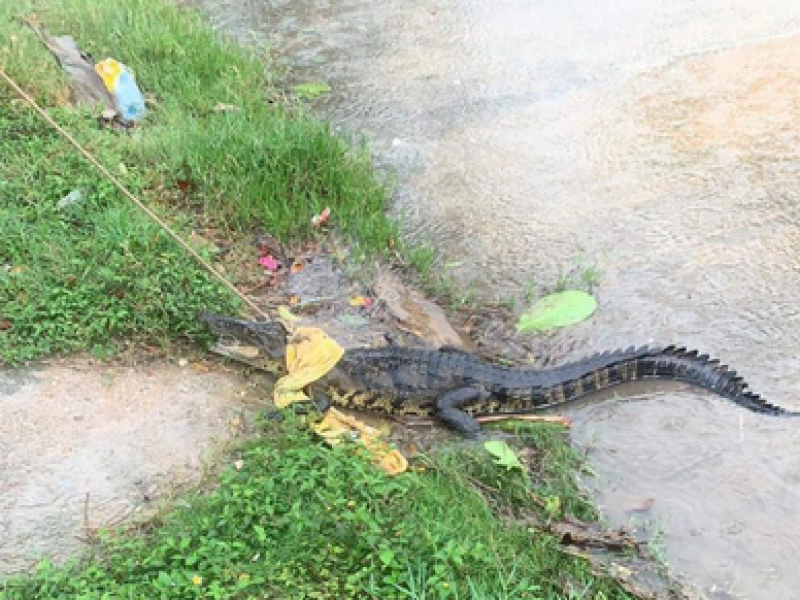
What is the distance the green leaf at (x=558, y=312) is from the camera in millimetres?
5043

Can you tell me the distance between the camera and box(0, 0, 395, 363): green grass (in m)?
4.60

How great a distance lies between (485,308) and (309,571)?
2.39 meters

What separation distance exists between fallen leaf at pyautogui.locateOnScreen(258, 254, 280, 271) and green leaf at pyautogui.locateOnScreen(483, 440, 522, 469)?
1.90 metres

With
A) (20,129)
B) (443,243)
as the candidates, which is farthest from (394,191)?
(20,129)

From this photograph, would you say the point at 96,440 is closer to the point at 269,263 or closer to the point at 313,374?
the point at 313,374

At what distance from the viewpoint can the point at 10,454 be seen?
3.89 metres

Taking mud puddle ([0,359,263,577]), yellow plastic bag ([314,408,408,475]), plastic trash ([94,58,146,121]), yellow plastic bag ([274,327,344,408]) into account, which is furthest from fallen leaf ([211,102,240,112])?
yellow plastic bag ([314,408,408,475])

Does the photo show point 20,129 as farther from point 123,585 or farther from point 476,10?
point 476,10

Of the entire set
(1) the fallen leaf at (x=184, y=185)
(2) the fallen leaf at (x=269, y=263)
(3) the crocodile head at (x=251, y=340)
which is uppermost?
(1) the fallen leaf at (x=184, y=185)

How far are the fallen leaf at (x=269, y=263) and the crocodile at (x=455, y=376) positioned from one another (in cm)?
85

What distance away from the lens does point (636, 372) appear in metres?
4.68

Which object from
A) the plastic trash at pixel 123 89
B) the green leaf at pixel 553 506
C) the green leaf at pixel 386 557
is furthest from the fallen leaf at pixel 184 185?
the green leaf at pixel 386 557

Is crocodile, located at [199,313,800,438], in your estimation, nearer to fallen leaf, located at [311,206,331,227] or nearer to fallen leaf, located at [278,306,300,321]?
fallen leaf, located at [278,306,300,321]

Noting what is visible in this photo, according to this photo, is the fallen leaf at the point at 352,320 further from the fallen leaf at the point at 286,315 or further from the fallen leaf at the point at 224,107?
the fallen leaf at the point at 224,107
